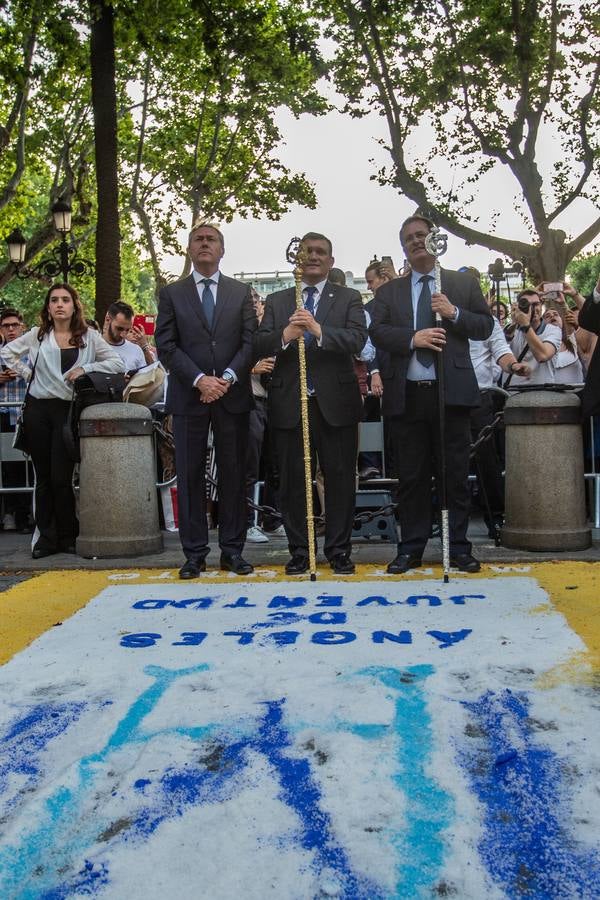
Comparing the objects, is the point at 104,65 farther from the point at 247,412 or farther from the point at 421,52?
the point at 247,412

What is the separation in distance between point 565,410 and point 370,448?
82.1 inches

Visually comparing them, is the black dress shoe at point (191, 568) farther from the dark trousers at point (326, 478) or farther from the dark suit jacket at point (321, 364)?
the dark suit jacket at point (321, 364)

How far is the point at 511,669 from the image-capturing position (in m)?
3.90

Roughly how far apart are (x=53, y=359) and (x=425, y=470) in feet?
10.1

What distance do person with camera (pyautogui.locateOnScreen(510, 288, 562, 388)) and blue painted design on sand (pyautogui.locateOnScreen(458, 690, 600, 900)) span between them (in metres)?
5.76

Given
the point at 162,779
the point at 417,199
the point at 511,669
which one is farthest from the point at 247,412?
the point at 417,199

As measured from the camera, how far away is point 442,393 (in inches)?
237

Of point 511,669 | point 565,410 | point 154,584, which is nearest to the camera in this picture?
point 511,669

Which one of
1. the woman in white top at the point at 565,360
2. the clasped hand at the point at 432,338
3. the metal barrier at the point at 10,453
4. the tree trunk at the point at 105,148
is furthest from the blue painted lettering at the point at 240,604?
the tree trunk at the point at 105,148

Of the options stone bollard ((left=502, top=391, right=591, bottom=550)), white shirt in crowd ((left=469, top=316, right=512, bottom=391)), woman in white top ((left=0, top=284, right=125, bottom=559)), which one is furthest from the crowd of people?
woman in white top ((left=0, top=284, right=125, bottom=559))

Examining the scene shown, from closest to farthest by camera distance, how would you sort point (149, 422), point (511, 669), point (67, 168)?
point (511, 669)
point (149, 422)
point (67, 168)

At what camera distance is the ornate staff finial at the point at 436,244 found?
5941mm

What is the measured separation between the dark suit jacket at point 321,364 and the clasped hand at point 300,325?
7.4 inches

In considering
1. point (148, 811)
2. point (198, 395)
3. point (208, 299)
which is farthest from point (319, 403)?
point (148, 811)
